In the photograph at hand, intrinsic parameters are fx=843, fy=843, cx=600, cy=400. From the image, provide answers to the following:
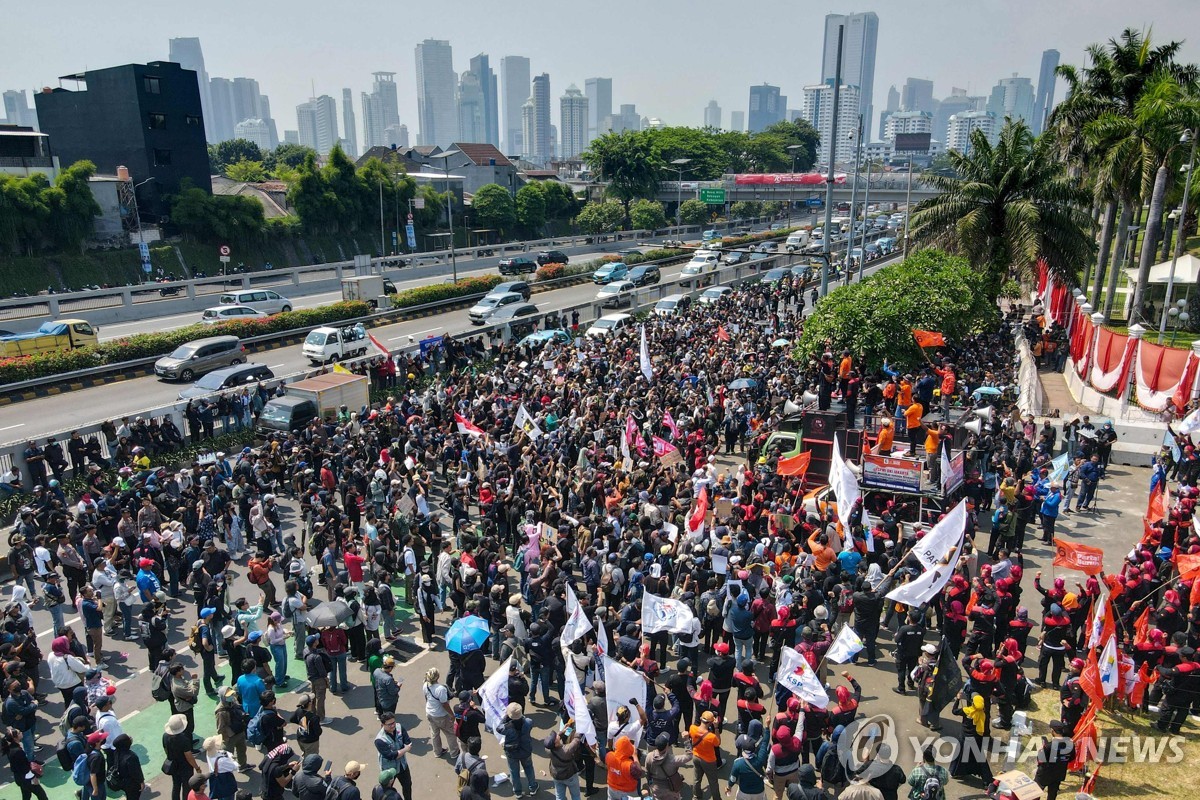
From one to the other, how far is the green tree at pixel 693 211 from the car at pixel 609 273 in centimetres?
3851

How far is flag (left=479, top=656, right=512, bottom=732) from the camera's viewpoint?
9.67m

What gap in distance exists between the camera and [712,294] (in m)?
45.8

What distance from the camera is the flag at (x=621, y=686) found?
9.47 metres

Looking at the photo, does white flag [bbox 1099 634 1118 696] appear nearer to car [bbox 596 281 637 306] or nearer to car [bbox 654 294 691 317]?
car [bbox 654 294 691 317]

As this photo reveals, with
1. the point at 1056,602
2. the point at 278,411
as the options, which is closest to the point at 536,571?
the point at 1056,602

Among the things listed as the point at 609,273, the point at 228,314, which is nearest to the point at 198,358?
the point at 228,314

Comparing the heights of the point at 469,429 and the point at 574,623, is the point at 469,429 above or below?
below

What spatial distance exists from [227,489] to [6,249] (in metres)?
43.4

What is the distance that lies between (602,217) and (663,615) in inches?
3010

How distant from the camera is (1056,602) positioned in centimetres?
1172

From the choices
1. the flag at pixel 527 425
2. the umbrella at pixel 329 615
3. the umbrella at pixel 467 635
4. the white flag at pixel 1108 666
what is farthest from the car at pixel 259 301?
the white flag at pixel 1108 666

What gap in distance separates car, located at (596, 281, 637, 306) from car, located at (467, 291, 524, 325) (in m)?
4.26

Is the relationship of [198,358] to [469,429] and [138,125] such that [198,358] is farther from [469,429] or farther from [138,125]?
[138,125]

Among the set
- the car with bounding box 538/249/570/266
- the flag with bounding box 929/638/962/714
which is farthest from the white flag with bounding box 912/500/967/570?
the car with bounding box 538/249/570/266
